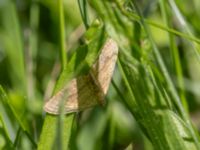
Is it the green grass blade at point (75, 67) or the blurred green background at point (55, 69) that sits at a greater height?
the green grass blade at point (75, 67)

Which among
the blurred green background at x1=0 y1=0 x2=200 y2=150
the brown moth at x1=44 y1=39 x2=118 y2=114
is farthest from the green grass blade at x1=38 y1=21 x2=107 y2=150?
the blurred green background at x1=0 y1=0 x2=200 y2=150

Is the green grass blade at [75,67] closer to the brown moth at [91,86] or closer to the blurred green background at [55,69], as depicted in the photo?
the brown moth at [91,86]

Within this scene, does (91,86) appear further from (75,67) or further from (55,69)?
(55,69)

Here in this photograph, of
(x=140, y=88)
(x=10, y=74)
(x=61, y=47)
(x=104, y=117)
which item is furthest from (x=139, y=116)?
(x=10, y=74)

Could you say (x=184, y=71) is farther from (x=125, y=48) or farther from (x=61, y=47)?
(x=125, y=48)

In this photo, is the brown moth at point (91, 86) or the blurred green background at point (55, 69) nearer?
the brown moth at point (91, 86)

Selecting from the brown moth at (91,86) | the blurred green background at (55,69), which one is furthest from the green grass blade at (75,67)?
the blurred green background at (55,69)
